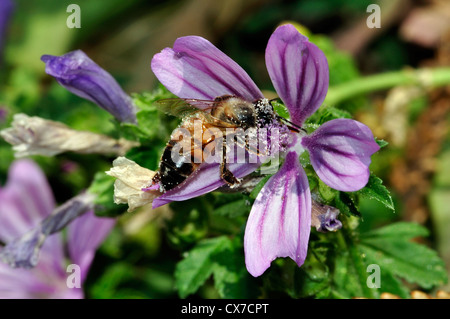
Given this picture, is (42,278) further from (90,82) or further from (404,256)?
(404,256)

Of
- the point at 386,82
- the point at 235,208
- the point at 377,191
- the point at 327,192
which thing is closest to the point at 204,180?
the point at 235,208

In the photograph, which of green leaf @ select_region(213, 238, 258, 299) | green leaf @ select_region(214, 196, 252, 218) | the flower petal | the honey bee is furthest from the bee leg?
the flower petal

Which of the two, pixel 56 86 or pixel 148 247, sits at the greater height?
pixel 56 86

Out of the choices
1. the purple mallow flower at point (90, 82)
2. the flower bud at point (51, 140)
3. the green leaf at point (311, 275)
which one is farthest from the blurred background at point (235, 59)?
the green leaf at point (311, 275)

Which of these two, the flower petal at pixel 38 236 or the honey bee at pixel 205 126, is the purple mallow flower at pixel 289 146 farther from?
the flower petal at pixel 38 236

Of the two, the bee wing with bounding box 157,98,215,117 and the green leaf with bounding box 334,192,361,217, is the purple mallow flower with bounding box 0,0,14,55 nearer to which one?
the bee wing with bounding box 157,98,215,117

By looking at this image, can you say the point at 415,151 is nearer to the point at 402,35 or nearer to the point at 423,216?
the point at 423,216

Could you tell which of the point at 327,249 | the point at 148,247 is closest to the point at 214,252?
the point at 327,249
